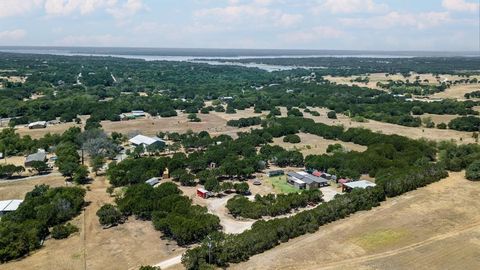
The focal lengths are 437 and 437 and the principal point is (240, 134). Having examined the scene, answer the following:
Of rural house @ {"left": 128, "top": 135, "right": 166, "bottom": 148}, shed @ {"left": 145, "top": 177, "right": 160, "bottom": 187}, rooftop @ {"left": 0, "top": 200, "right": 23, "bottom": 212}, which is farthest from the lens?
rural house @ {"left": 128, "top": 135, "right": 166, "bottom": 148}

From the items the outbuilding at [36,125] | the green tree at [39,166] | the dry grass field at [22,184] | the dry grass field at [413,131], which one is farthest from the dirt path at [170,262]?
the outbuilding at [36,125]

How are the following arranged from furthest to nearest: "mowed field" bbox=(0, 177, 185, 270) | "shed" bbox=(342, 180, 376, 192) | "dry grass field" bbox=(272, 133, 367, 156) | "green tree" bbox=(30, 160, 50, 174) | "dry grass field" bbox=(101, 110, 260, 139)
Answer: "dry grass field" bbox=(101, 110, 260, 139) < "dry grass field" bbox=(272, 133, 367, 156) < "green tree" bbox=(30, 160, 50, 174) < "shed" bbox=(342, 180, 376, 192) < "mowed field" bbox=(0, 177, 185, 270)

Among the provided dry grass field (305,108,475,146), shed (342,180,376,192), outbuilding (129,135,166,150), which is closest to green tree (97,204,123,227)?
shed (342,180,376,192)

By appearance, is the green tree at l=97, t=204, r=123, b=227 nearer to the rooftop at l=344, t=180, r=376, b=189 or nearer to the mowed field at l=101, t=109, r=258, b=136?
the rooftop at l=344, t=180, r=376, b=189

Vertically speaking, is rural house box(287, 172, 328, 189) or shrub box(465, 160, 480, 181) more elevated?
shrub box(465, 160, 480, 181)

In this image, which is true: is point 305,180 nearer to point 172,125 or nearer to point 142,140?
point 142,140

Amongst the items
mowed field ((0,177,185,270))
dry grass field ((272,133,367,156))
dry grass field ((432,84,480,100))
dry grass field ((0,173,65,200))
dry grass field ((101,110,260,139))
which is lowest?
dry grass field ((101,110,260,139))

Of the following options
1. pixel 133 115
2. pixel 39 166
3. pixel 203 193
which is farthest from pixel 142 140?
pixel 133 115
